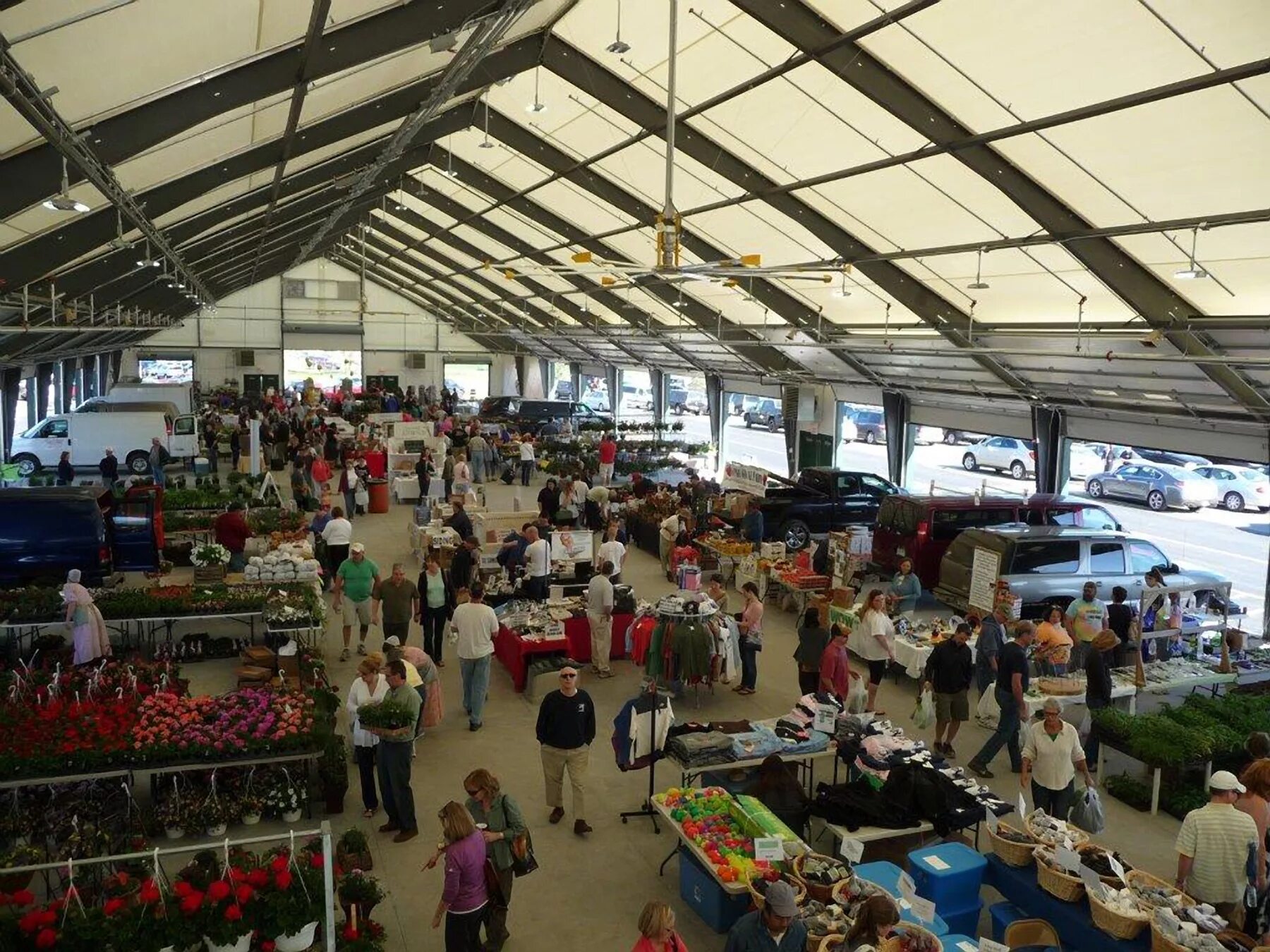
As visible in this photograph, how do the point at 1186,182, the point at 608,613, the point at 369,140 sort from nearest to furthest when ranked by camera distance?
the point at 1186,182, the point at 608,613, the point at 369,140

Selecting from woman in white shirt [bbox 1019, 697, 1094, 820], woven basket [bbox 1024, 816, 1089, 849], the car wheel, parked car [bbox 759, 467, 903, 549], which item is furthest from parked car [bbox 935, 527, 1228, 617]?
woven basket [bbox 1024, 816, 1089, 849]

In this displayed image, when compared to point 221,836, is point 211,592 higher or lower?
higher

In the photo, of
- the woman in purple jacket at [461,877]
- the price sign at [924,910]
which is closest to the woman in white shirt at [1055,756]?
the price sign at [924,910]

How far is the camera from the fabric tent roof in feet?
25.2

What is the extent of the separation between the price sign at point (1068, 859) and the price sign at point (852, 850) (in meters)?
1.17

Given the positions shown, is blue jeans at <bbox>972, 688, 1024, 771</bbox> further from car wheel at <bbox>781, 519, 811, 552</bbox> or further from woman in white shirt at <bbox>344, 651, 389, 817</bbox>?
car wheel at <bbox>781, 519, 811, 552</bbox>

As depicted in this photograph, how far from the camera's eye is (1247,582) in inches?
623

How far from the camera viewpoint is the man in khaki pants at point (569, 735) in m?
6.89

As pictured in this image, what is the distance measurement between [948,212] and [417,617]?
8604 mm

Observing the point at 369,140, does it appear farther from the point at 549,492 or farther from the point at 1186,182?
the point at 1186,182

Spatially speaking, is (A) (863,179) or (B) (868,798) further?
(A) (863,179)

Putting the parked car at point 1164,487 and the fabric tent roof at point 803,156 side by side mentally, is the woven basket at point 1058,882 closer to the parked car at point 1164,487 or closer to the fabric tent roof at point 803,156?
the fabric tent roof at point 803,156

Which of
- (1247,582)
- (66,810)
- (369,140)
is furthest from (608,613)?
(1247,582)

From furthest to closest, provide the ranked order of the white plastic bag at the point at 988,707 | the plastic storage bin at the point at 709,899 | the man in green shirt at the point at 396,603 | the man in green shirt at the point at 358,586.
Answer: the man in green shirt at the point at 358,586, the man in green shirt at the point at 396,603, the white plastic bag at the point at 988,707, the plastic storage bin at the point at 709,899
